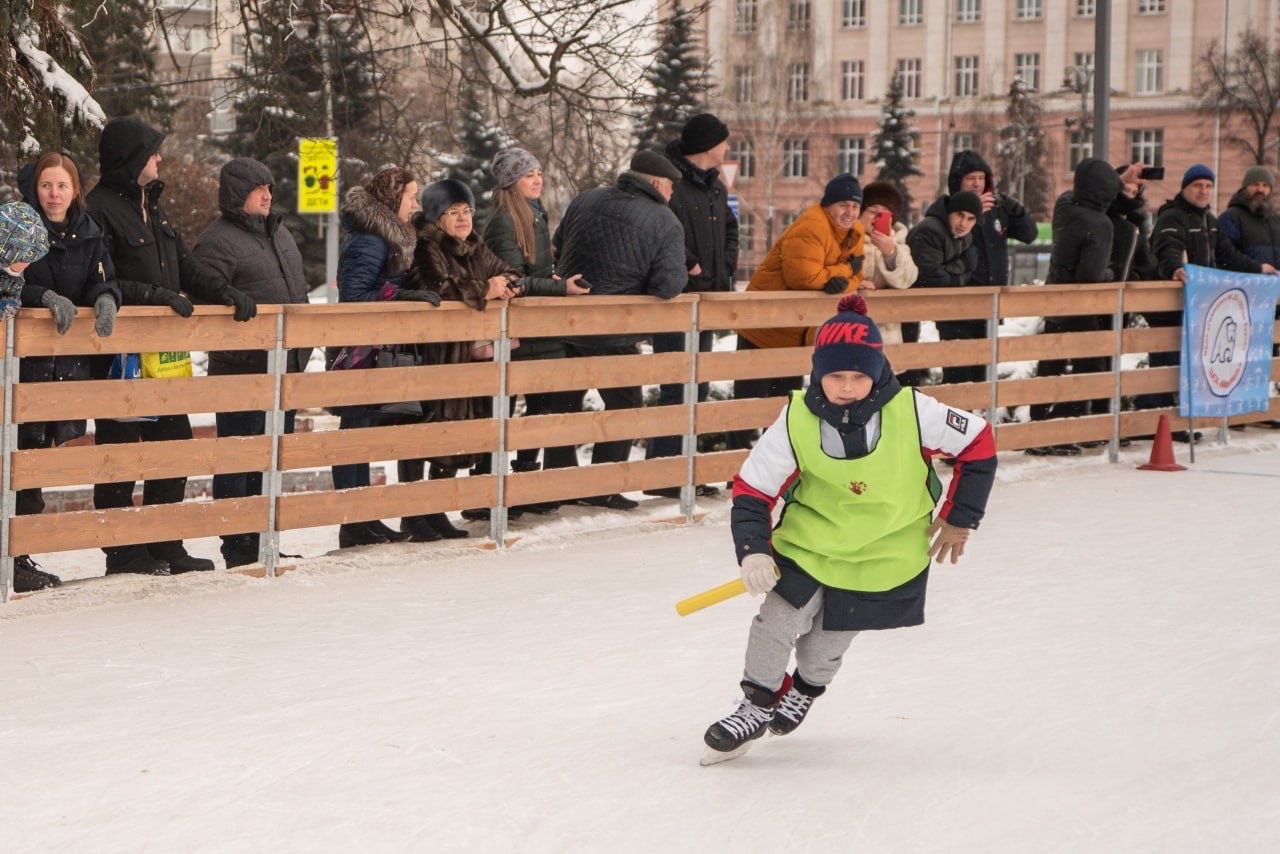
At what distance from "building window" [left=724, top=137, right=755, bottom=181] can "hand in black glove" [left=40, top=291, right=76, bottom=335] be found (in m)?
61.1

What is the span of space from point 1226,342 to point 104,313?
845 centimetres

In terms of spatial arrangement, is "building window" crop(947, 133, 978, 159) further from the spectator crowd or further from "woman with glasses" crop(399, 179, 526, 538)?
"woman with glasses" crop(399, 179, 526, 538)

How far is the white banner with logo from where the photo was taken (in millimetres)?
12438

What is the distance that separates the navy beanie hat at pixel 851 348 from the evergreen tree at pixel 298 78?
7.69 m

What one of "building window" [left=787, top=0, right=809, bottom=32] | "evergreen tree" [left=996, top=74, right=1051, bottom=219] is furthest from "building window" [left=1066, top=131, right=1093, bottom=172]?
"building window" [left=787, top=0, right=809, bottom=32]

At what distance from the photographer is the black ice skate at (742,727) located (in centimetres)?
491

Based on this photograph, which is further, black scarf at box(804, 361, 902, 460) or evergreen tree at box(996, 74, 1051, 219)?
evergreen tree at box(996, 74, 1051, 219)

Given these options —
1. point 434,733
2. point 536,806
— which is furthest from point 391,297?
point 536,806

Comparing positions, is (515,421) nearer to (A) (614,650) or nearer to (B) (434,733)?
(A) (614,650)

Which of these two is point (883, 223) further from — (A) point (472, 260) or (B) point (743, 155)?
(B) point (743, 155)

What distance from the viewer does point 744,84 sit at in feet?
217

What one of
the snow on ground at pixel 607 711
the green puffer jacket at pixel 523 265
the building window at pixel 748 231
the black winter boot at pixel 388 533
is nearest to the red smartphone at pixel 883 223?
the green puffer jacket at pixel 523 265

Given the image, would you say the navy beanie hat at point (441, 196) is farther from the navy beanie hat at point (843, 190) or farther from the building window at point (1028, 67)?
the building window at point (1028, 67)

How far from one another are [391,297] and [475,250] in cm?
45
